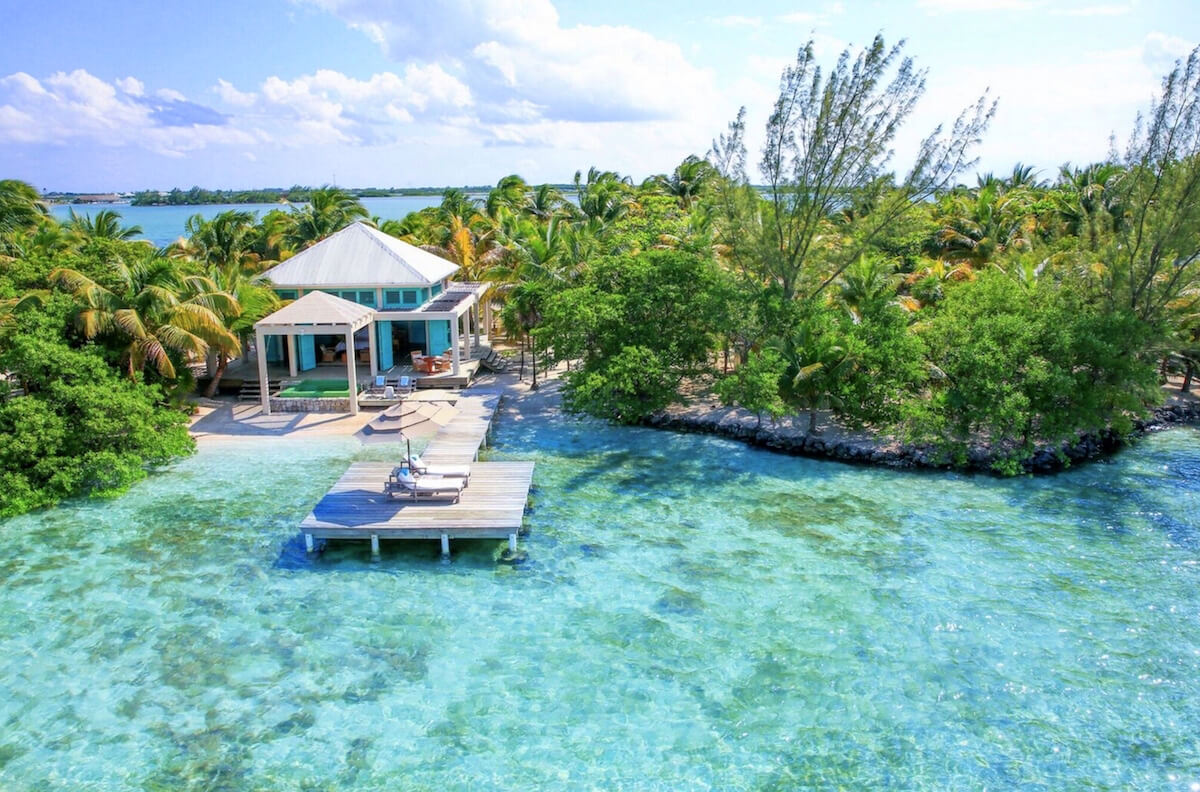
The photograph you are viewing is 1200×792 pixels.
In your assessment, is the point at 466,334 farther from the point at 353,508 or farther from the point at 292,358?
the point at 353,508

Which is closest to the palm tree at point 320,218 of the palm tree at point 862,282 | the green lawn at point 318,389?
the green lawn at point 318,389

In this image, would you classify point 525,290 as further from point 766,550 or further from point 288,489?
point 766,550

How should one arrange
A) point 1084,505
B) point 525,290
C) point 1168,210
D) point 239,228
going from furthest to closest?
point 239,228 < point 525,290 < point 1168,210 < point 1084,505

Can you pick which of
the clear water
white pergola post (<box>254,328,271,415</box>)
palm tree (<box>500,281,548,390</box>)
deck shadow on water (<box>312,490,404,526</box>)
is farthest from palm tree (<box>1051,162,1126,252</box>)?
white pergola post (<box>254,328,271,415</box>)

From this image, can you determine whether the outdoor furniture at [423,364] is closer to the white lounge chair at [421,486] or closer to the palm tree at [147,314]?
the palm tree at [147,314]

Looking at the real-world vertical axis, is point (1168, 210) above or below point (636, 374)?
above

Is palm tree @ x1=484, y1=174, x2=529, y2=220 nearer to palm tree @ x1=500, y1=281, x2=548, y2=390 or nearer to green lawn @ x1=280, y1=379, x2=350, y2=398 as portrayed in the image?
palm tree @ x1=500, y1=281, x2=548, y2=390

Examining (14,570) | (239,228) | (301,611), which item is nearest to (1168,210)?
(301,611)
